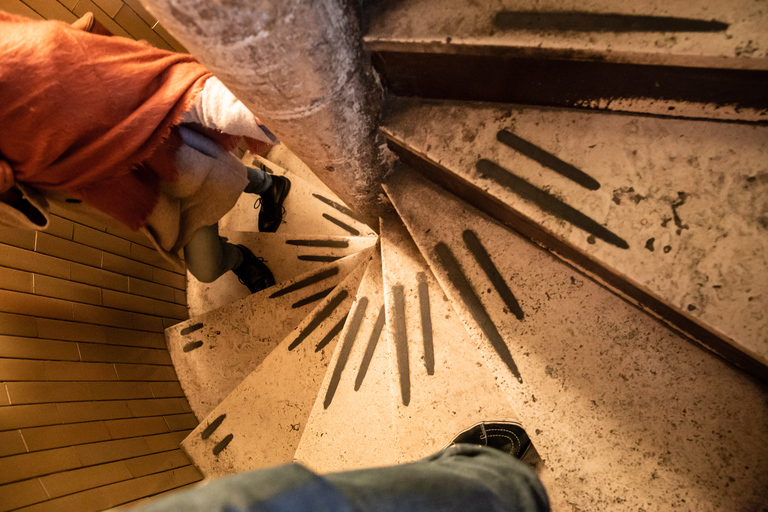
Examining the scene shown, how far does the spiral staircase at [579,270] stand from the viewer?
840 millimetres

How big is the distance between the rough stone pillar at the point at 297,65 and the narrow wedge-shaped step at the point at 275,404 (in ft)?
3.52

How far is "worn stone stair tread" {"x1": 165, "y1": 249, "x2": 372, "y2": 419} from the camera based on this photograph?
7.70 feet

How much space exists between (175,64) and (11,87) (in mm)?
457

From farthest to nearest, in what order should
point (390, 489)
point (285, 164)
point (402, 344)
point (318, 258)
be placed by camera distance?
point (285, 164) → point (318, 258) → point (402, 344) → point (390, 489)

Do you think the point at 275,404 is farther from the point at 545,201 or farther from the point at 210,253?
the point at 545,201

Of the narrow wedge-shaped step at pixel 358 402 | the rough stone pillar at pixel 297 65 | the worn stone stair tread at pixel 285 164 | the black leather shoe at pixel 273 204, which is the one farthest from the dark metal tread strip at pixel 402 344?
the worn stone stair tread at pixel 285 164

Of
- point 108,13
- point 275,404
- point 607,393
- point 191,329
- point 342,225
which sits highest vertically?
point 108,13

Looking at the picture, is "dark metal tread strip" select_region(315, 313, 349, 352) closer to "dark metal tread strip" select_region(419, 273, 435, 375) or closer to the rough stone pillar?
"dark metal tread strip" select_region(419, 273, 435, 375)

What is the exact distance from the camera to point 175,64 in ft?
4.20

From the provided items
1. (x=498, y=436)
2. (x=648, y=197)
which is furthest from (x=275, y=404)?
(x=648, y=197)

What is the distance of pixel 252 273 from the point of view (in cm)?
245

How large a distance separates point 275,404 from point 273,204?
55.3 inches

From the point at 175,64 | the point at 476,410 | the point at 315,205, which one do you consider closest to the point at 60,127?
the point at 175,64

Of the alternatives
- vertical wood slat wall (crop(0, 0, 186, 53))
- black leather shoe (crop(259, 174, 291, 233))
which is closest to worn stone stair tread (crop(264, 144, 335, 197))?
black leather shoe (crop(259, 174, 291, 233))
